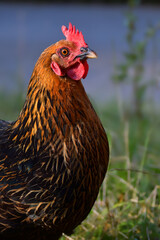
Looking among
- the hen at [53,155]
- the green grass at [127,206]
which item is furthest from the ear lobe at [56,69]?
the green grass at [127,206]

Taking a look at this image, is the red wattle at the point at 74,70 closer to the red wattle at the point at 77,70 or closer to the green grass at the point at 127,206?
the red wattle at the point at 77,70

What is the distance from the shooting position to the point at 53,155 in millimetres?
2031

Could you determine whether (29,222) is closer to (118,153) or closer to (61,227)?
(61,227)

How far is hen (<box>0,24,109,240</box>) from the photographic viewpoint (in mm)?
1984

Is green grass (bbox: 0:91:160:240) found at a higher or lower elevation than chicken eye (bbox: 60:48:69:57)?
lower

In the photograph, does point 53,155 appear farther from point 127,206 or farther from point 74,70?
point 127,206

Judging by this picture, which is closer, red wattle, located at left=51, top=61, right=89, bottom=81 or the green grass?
red wattle, located at left=51, top=61, right=89, bottom=81

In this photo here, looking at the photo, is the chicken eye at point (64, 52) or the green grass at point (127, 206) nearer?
the chicken eye at point (64, 52)

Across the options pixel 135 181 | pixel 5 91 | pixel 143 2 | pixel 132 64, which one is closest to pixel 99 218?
pixel 135 181

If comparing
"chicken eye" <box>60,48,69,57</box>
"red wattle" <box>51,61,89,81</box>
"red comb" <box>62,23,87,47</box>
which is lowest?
"red wattle" <box>51,61,89,81</box>

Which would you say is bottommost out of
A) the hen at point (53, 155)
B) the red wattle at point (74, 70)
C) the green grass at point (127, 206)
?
the green grass at point (127, 206)

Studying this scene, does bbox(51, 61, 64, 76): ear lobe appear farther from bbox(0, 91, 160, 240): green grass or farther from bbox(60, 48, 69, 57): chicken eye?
bbox(0, 91, 160, 240): green grass

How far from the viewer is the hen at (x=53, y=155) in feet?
6.51

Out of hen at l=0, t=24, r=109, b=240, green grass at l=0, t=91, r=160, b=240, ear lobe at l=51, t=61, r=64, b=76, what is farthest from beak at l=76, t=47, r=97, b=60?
green grass at l=0, t=91, r=160, b=240
